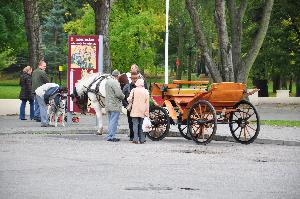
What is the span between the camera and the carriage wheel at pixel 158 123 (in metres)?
21.4

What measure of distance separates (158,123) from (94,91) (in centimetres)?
262

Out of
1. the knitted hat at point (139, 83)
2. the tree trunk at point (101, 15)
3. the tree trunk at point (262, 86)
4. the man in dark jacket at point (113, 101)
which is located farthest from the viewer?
the tree trunk at point (262, 86)

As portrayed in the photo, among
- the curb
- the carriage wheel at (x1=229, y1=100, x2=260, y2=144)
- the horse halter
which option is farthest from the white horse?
the carriage wheel at (x1=229, y1=100, x2=260, y2=144)

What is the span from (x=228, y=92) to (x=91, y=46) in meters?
7.00

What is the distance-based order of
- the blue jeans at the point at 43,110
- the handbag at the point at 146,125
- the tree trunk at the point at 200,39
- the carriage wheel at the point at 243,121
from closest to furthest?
1. the carriage wheel at the point at 243,121
2. the handbag at the point at 146,125
3. the blue jeans at the point at 43,110
4. the tree trunk at the point at 200,39

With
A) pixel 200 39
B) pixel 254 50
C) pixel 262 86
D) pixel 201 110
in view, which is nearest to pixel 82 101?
pixel 201 110

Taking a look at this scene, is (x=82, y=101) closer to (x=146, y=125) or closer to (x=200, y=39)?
(x=146, y=125)

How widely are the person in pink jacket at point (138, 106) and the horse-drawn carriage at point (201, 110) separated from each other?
1.73 feet

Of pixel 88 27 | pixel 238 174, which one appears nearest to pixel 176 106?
pixel 238 174

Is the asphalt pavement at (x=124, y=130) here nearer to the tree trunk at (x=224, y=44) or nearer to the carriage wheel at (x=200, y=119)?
the carriage wheel at (x=200, y=119)

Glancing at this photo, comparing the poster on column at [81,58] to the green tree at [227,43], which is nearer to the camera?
the poster on column at [81,58]

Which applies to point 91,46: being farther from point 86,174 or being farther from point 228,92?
point 86,174

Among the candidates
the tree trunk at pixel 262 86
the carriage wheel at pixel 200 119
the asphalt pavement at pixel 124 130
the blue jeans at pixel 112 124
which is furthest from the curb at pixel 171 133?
the tree trunk at pixel 262 86

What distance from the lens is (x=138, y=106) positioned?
2100 centimetres
